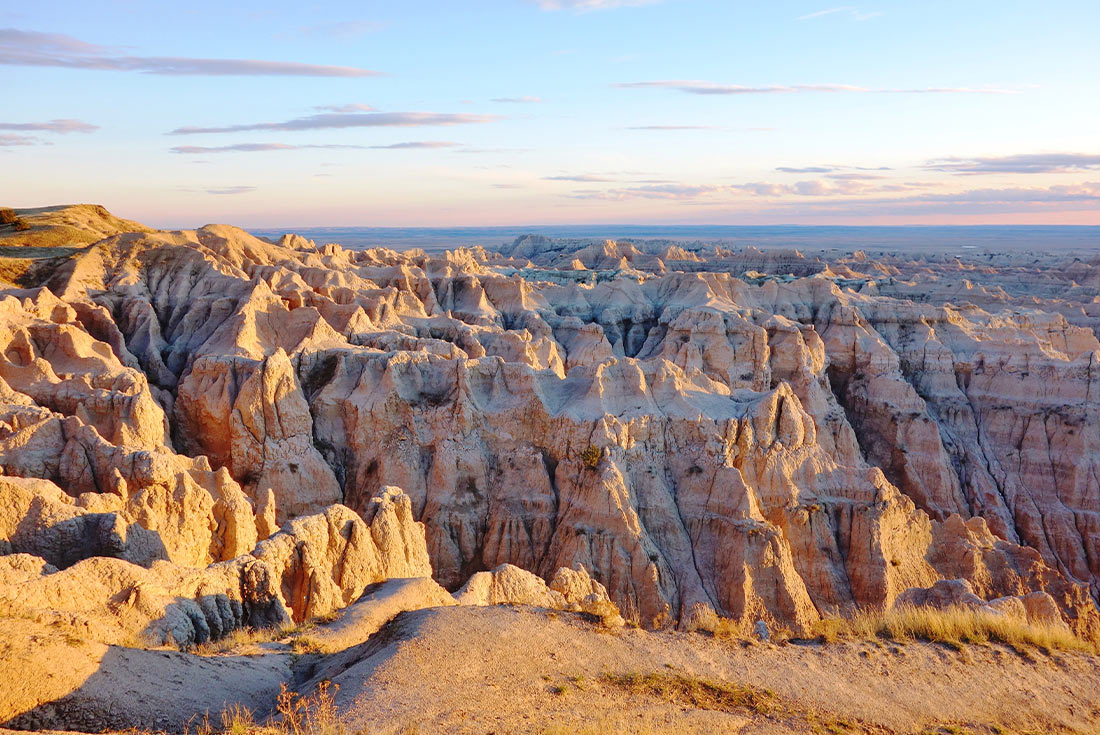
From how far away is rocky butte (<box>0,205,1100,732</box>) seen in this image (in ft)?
34.4

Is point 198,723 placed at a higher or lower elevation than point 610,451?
higher

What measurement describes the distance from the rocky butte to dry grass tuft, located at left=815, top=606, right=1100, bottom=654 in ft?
1.73

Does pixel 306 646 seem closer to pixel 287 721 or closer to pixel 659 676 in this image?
pixel 287 721

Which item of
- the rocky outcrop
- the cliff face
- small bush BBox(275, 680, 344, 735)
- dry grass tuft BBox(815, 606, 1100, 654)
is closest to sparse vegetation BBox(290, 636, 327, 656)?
the rocky outcrop

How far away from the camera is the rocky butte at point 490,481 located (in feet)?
34.4

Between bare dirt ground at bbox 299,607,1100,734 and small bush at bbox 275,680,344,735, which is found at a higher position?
small bush at bbox 275,680,344,735

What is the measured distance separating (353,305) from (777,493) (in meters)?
20.3

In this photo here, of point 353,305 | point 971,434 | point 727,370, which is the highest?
point 353,305

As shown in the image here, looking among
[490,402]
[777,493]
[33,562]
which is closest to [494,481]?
[490,402]

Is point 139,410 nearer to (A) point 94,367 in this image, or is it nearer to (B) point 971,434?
(A) point 94,367

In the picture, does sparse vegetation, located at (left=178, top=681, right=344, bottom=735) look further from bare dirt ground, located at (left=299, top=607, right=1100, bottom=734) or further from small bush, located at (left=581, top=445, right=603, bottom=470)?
small bush, located at (left=581, top=445, right=603, bottom=470)

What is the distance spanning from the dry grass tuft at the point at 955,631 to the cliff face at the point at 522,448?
11.9 feet

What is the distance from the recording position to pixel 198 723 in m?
8.18

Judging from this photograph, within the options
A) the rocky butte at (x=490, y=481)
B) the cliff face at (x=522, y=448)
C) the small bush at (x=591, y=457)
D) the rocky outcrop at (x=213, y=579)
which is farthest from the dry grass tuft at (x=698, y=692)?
the small bush at (x=591, y=457)
